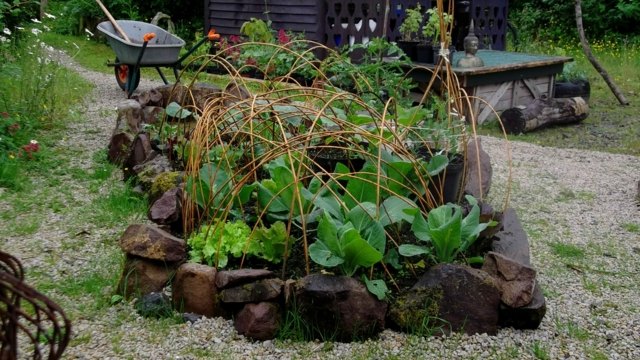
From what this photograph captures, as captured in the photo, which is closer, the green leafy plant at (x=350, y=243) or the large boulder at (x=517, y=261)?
the green leafy plant at (x=350, y=243)

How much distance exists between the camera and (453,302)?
322 centimetres

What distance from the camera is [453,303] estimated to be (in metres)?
3.22

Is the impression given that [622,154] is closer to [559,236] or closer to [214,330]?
[559,236]

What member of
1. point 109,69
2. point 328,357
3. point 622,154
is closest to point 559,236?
point 328,357

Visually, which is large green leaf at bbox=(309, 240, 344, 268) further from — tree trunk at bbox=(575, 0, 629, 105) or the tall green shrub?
the tall green shrub

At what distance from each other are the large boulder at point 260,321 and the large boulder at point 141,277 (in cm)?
52

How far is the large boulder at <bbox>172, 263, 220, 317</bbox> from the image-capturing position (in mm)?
3303

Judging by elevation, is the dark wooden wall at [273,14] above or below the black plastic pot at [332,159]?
above

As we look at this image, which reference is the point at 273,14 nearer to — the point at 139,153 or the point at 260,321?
the point at 139,153

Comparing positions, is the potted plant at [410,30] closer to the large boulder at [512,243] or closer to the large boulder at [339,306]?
the large boulder at [512,243]

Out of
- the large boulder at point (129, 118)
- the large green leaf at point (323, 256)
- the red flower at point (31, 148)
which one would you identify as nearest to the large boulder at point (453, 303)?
the large green leaf at point (323, 256)

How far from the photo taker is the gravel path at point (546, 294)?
3.09 m

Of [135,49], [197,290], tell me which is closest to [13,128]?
[135,49]

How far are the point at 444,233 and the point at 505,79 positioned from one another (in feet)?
18.8
